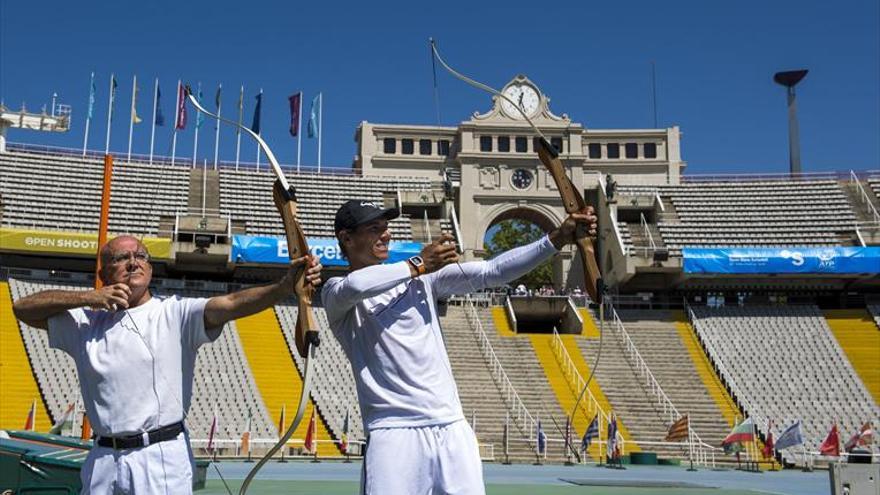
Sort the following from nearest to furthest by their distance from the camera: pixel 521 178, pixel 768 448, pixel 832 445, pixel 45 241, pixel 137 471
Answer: pixel 137 471 < pixel 832 445 < pixel 768 448 < pixel 45 241 < pixel 521 178

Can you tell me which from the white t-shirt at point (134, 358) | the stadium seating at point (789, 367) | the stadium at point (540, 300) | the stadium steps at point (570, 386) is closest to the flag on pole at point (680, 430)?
the stadium at point (540, 300)

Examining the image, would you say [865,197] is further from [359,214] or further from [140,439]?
[140,439]

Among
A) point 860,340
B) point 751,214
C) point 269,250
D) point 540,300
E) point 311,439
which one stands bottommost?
point 311,439

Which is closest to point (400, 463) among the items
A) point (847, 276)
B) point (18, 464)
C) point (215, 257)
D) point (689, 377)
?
point (18, 464)

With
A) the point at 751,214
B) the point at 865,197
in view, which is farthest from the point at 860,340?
the point at 865,197

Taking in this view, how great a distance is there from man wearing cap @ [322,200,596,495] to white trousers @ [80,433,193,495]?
82 cm

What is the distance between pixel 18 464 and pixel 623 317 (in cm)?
3129

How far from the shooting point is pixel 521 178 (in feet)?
147

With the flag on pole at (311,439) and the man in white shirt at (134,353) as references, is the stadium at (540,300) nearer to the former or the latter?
the flag on pole at (311,439)

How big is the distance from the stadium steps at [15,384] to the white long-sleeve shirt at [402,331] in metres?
23.6

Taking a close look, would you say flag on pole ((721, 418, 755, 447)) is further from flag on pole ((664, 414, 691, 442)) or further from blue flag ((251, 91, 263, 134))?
blue flag ((251, 91, 263, 134))

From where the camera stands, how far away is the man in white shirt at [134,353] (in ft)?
11.9

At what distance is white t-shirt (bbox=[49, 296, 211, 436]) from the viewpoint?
3709 millimetres

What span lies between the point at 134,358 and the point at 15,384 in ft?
83.8
